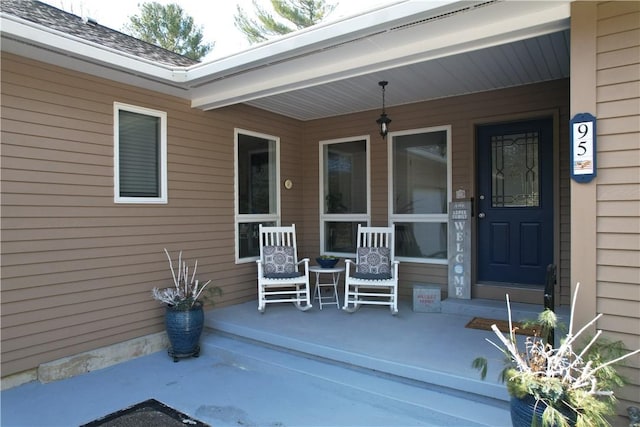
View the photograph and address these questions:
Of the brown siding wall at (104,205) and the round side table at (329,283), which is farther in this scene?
the round side table at (329,283)

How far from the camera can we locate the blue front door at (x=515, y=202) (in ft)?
13.9

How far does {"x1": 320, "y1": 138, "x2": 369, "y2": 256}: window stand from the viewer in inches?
215

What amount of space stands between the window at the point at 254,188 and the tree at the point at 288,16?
285 inches

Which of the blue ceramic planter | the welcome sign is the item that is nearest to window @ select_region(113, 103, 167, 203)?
the blue ceramic planter

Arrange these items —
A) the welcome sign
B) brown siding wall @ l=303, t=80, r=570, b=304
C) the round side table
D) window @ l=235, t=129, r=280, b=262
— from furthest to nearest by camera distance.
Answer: window @ l=235, t=129, r=280, b=262 < the round side table < the welcome sign < brown siding wall @ l=303, t=80, r=570, b=304

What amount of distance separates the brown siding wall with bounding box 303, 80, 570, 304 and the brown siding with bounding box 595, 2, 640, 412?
1855 millimetres

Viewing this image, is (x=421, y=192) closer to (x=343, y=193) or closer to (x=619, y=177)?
(x=343, y=193)

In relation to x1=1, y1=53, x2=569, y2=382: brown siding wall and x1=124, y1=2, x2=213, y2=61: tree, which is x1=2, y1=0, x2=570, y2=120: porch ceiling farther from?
x1=124, y1=2, x2=213, y2=61: tree

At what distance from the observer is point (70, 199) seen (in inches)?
133

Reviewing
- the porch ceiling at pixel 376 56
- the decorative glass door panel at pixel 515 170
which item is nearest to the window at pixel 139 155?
the porch ceiling at pixel 376 56

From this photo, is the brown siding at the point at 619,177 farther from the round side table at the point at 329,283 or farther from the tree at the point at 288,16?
the tree at the point at 288,16

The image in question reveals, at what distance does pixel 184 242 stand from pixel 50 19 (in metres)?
2.41

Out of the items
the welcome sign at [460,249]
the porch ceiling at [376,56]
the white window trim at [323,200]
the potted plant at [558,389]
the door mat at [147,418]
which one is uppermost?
the porch ceiling at [376,56]

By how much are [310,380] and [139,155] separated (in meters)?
2.71
